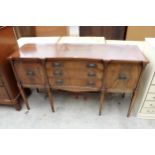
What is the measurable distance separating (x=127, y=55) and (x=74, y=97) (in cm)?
98

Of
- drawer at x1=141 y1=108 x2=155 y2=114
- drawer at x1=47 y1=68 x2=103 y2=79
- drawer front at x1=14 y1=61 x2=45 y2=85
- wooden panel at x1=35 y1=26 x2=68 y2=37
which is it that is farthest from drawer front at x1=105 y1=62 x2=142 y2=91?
wooden panel at x1=35 y1=26 x2=68 y2=37

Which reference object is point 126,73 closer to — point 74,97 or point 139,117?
point 139,117

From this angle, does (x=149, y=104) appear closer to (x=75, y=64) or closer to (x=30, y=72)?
(x=75, y=64)

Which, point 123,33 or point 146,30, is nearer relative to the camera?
point 146,30

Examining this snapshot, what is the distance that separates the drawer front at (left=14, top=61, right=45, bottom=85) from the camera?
1.38 m

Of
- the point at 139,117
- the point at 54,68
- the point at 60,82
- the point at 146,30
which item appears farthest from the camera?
the point at 146,30

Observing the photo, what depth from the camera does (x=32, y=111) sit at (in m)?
1.80

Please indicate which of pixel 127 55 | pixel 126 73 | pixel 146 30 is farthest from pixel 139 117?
pixel 146 30

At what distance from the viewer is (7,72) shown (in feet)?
5.08

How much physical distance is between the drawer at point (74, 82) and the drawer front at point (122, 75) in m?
0.11

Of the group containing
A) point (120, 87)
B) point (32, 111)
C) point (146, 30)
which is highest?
point (146, 30)

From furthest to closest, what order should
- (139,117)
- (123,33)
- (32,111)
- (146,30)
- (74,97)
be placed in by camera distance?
(123,33) → (146,30) → (74,97) → (32,111) → (139,117)

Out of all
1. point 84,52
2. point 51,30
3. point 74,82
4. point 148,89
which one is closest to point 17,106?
point 74,82

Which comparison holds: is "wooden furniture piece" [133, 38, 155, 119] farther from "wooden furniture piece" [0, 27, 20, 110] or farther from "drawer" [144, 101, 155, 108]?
"wooden furniture piece" [0, 27, 20, 110]
